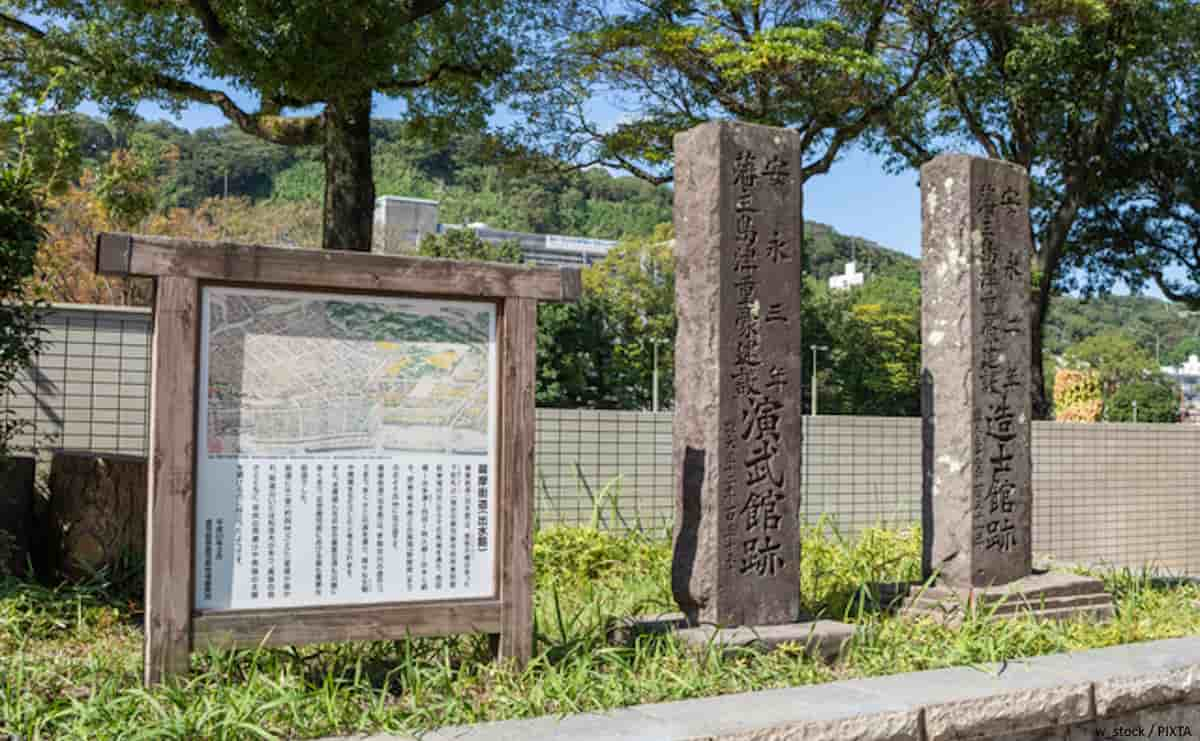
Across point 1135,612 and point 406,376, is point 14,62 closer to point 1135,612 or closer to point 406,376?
point 406,376

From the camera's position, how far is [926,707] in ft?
12.8

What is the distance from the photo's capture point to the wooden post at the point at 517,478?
4.23 meters

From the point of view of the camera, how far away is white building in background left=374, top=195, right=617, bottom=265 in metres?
41.8

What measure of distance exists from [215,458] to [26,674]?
45.6 inches

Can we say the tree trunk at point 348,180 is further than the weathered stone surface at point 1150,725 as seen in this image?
Yes

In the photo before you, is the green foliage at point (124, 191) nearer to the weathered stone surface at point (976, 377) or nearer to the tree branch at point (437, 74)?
the tree branch at point (437, 74)

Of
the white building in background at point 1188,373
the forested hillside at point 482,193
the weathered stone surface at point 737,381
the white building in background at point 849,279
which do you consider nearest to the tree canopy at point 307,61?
the weathered stone surface at point 737,381

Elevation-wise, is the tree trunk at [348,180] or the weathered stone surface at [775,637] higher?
the tree trunk at [348,180]

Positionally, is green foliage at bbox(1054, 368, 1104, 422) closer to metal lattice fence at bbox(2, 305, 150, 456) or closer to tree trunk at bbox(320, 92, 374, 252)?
tree trunk at bbox(320, 92, 374, 252)

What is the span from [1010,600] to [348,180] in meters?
7.62

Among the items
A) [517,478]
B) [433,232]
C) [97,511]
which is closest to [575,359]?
[433,232]

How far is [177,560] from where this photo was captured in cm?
370

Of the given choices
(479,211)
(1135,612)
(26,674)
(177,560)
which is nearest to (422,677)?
(177,560)

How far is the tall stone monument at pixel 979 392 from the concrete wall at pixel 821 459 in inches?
114
